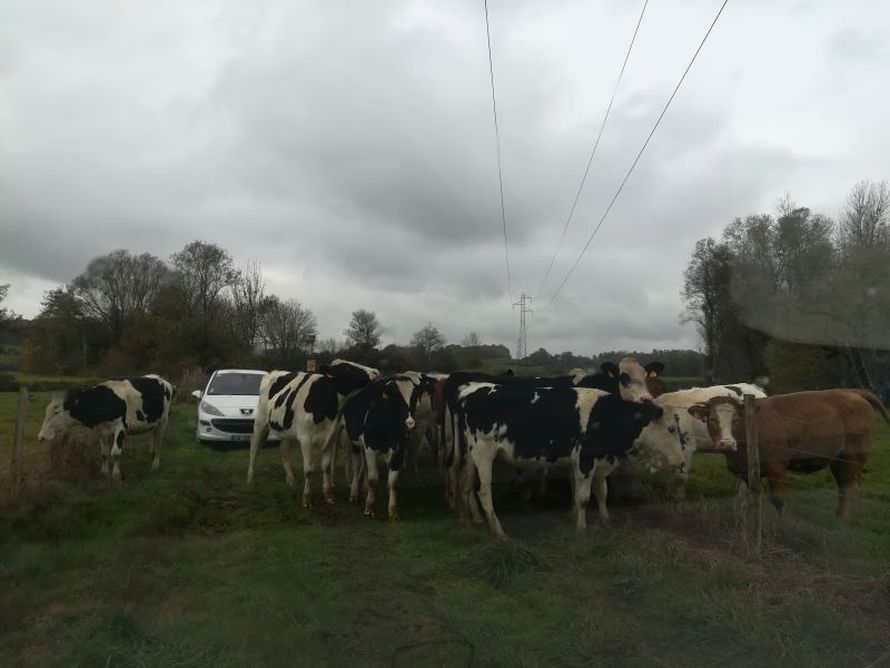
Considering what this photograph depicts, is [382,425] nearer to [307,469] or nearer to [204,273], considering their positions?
[307,469]

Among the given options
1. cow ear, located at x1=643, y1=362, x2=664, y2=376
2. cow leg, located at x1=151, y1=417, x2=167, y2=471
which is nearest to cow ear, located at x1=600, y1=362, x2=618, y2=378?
cow ear, located at x1=643, y1=362, x2=664, y2=376

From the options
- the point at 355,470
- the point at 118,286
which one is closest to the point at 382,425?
the point at 355,470

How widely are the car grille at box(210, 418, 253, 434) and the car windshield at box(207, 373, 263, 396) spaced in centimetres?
110

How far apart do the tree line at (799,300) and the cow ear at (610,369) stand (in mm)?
13517

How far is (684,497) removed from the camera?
10625mm

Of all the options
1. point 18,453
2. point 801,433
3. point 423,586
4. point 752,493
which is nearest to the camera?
point 423,586

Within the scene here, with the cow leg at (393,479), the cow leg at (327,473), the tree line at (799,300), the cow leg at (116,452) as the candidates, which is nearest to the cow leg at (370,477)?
the cow leg at (393,479)

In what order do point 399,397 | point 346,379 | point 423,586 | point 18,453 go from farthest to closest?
point 346,379 < point 399,397 < point 18,453 < point 423,586

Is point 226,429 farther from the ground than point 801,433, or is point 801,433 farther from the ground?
point 801,433

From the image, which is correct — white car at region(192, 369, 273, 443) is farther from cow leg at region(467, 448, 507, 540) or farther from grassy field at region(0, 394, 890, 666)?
cow leg at region(467, 448, 507, 540)

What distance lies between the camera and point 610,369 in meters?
11.9

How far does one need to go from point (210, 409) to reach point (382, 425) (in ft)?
25.4

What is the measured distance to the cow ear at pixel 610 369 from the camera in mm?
11759

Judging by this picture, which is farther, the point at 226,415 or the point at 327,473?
the point at 226,415
